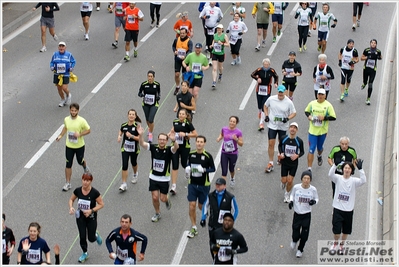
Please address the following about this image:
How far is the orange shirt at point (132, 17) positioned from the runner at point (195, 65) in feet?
11.3

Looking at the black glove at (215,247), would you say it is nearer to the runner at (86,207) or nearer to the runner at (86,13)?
the runner at (86,207)

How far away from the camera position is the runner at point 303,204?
12695mm

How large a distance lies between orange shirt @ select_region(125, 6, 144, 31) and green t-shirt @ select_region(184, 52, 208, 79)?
3.47 meters

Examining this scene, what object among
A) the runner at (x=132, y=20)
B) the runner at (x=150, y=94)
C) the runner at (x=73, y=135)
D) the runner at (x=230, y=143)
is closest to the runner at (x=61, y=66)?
the runner at (x=150, y=94)

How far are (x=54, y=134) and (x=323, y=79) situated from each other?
612 centimetres

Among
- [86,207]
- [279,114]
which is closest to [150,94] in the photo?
[279,114]

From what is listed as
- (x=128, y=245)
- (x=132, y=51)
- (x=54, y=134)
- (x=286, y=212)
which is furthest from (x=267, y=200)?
(x=132, y=51)

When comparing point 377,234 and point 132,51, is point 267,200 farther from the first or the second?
point 132,51

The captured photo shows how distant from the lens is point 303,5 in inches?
872

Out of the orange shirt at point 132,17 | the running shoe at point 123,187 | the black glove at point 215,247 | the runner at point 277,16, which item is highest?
the orange shirt at point 132,17

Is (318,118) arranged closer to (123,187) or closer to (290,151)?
(290,151)

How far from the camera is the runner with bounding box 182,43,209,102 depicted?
1800cm

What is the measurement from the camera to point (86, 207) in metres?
12.4

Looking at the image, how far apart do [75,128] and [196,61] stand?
14.2 feet
